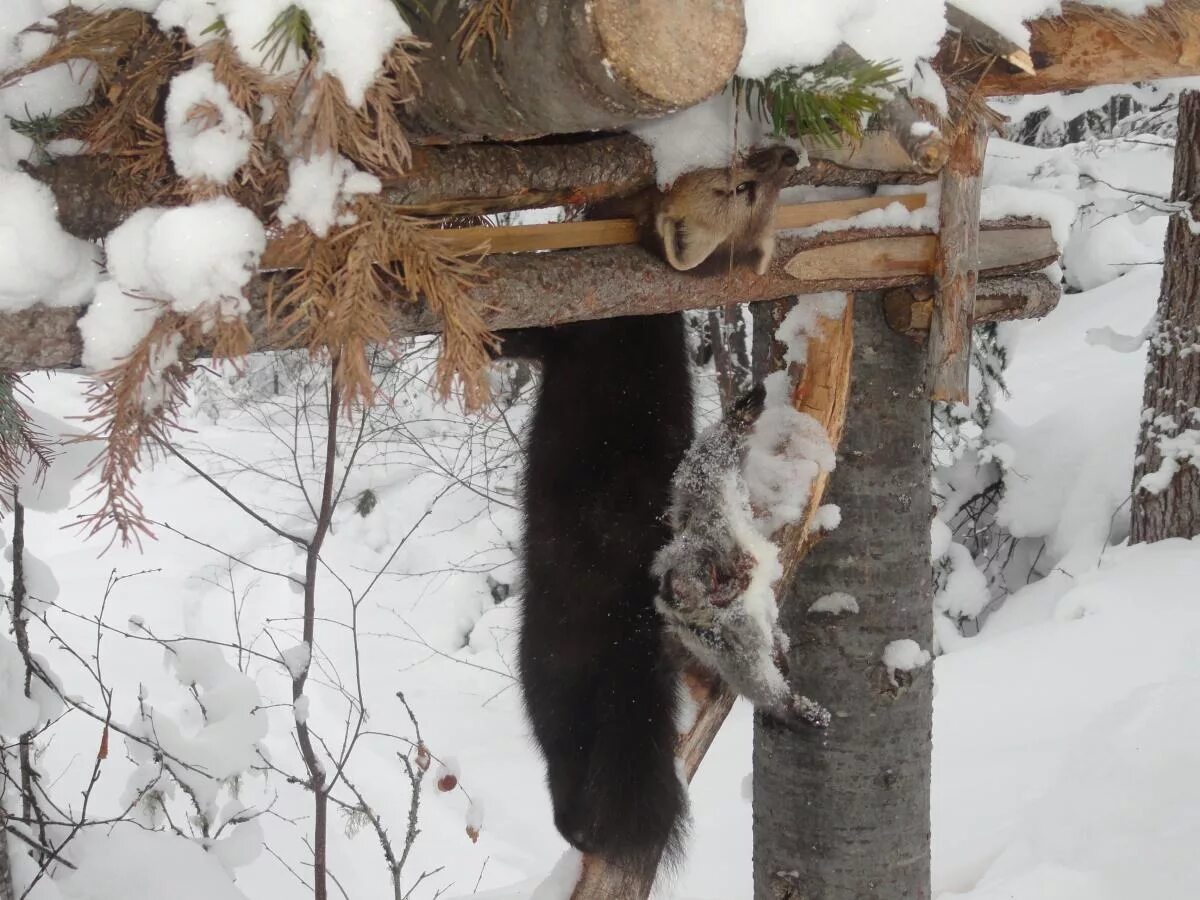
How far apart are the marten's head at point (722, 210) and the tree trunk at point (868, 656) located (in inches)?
24.0

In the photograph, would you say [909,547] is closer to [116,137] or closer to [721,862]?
[116,137]

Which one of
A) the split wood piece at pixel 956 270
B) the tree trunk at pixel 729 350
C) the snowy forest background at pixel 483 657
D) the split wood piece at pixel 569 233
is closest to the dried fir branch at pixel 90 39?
the snowy forest background at pixel 483 657

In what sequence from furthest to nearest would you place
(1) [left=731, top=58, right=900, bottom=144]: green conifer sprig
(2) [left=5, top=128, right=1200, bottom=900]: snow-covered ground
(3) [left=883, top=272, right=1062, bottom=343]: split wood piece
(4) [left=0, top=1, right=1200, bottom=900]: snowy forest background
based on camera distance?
(2) [left=5, top=128, right=1200, bottom=900]: snow-covered ground < (4) [left=0, top=1, right=1200, bottom=900]: snowy forest background < (3) [left=883, top=272, right=1062, bottom=343]: split wood piece < (1) [left=731, top=58, right=900, bottom=144]: green conifer sprig

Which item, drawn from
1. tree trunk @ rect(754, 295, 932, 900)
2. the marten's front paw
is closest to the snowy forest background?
tree trunk @ rect(754, 295, 932, 900)

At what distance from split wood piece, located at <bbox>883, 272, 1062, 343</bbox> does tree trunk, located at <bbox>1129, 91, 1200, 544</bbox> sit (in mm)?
3386

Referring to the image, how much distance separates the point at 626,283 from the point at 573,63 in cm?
64

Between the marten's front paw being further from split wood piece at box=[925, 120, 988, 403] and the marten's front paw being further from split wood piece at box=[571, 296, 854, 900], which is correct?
split wood piece at box=[925, 120, 988, 403]

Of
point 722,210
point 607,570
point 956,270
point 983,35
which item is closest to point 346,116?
point 722,210

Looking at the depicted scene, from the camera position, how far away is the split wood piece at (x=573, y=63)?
3.40 feet

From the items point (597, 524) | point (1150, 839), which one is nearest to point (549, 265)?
point (597, 524)

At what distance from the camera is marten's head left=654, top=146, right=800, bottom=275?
164 cm

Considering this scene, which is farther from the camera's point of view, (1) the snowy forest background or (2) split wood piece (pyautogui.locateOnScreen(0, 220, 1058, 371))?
(1) the snowy forest background

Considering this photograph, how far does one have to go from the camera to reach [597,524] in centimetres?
248

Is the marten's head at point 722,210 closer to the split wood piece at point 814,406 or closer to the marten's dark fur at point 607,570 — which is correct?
the split wood piece at point 814,406
